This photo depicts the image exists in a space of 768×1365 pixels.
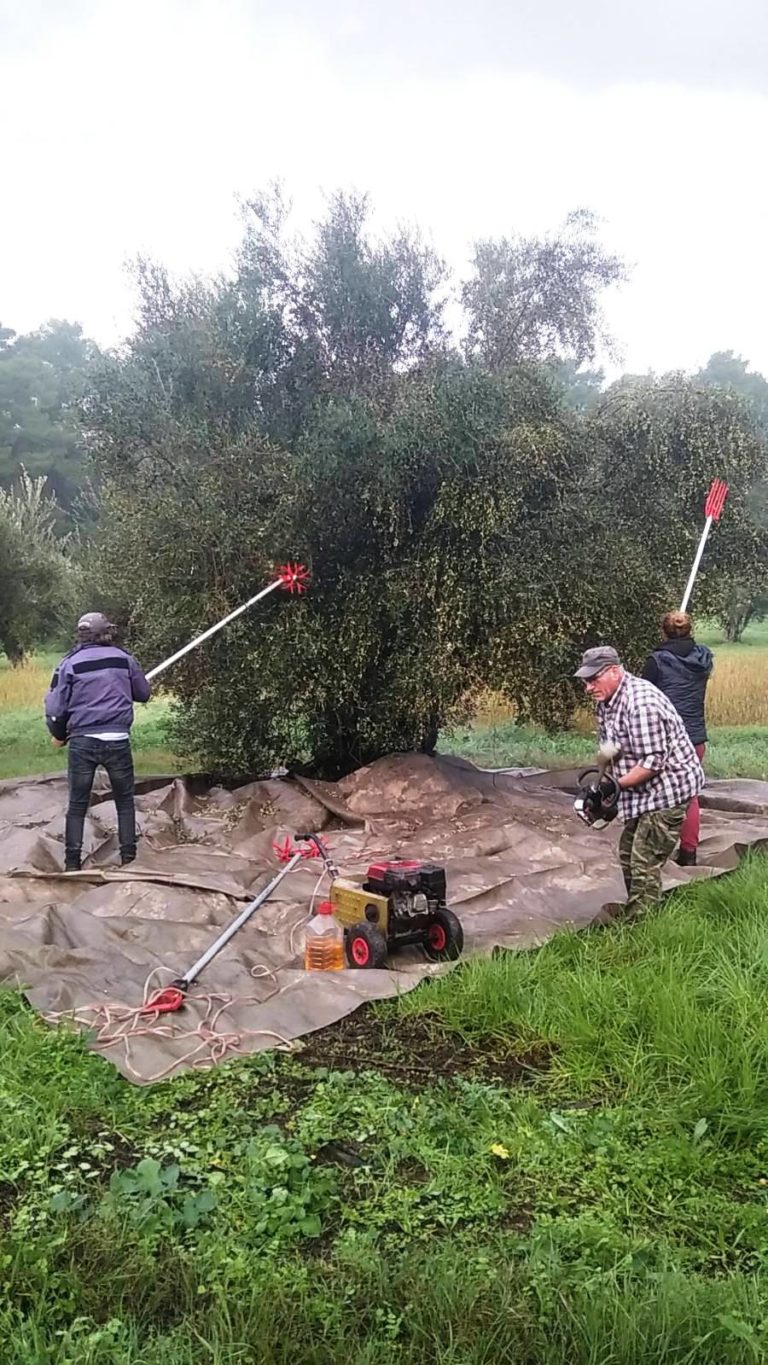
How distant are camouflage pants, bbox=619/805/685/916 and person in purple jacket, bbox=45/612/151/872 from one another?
11.0 feet

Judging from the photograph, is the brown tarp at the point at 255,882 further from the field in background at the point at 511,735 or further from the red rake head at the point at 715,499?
the red rake head at the point at 715,499

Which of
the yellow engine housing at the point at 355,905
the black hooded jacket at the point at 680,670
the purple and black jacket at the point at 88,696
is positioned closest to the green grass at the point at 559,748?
the black hooded jacket at the point at 680,670

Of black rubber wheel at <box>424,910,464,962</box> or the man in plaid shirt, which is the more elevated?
the man in plaid shirt

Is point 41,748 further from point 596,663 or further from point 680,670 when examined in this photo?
point 596,663

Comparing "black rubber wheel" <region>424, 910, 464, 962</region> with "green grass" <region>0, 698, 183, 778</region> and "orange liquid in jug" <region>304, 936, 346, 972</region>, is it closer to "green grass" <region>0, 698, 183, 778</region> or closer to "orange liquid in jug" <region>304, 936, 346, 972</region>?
"orange liquid in jug" <region>304, 936, 346, 972</region>

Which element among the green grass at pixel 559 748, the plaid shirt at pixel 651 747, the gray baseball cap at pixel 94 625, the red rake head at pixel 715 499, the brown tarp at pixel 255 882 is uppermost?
the red rake head at pixel 715 499

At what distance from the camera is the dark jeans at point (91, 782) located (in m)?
6.61

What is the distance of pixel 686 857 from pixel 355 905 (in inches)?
95.9

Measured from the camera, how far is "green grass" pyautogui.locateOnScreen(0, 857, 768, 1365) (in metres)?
2.44

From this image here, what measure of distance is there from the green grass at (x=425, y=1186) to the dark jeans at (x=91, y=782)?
2.39 meters

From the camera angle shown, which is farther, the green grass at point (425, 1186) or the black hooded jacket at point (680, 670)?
the black hooded jacket at point (680, 670)

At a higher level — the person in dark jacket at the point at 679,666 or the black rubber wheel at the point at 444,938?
the person in dark jacket at the point at 679,666

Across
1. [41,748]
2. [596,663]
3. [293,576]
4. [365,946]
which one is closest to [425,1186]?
[365,946]

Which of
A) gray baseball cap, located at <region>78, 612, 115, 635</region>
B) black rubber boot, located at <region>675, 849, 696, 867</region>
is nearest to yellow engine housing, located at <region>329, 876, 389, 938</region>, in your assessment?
black rubber boot, located at <region>675, 849, 696, 867</region>
